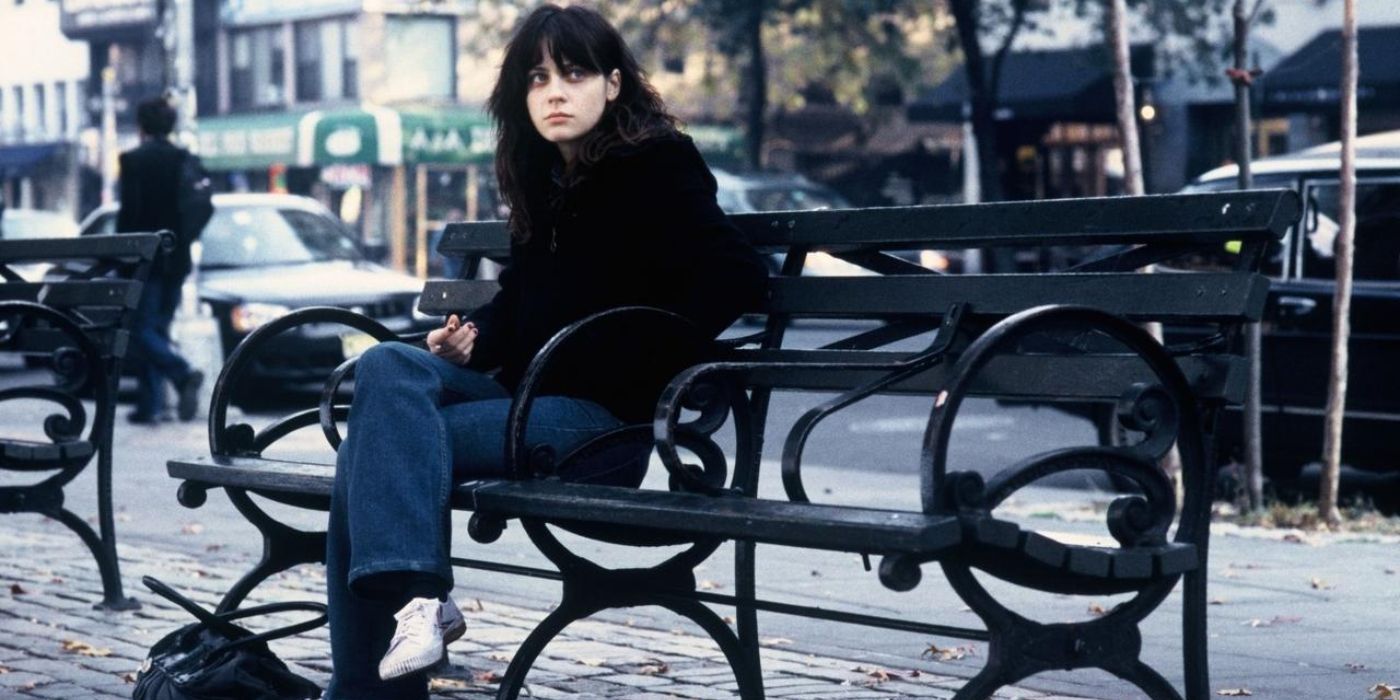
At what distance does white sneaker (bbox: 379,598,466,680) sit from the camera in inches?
163

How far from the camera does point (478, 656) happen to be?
5754 millimetres

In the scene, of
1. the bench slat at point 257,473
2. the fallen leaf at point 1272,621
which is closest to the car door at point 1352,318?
the fallen leaf at point 1272,621

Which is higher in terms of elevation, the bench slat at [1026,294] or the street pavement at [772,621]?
the bench slat at [1026,294]

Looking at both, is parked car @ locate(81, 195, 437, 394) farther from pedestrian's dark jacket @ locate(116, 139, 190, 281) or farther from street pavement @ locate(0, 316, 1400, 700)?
street pavement @ locate(0, 316, 1400, 700)

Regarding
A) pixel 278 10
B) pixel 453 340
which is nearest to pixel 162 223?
pixel 453 340

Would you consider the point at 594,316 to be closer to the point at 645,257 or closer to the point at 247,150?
the point at 645,257

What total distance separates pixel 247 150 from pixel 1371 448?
140 feet

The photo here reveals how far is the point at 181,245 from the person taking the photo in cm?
1502

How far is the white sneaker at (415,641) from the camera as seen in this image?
4.15m

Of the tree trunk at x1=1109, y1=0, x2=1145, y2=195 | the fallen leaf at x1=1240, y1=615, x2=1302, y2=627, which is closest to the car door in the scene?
the tree trunk at x1=1109, y1=0, x2=1145, y2=195

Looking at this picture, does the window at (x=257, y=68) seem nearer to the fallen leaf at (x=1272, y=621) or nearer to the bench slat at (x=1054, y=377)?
the fallen leaf at (x=1272, y=621)

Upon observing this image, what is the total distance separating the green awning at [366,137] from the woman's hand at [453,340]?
41.6m

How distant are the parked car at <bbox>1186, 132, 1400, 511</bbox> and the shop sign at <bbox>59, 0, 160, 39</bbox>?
47248 millimetres

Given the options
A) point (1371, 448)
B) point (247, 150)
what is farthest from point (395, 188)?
point (1371, 448)
